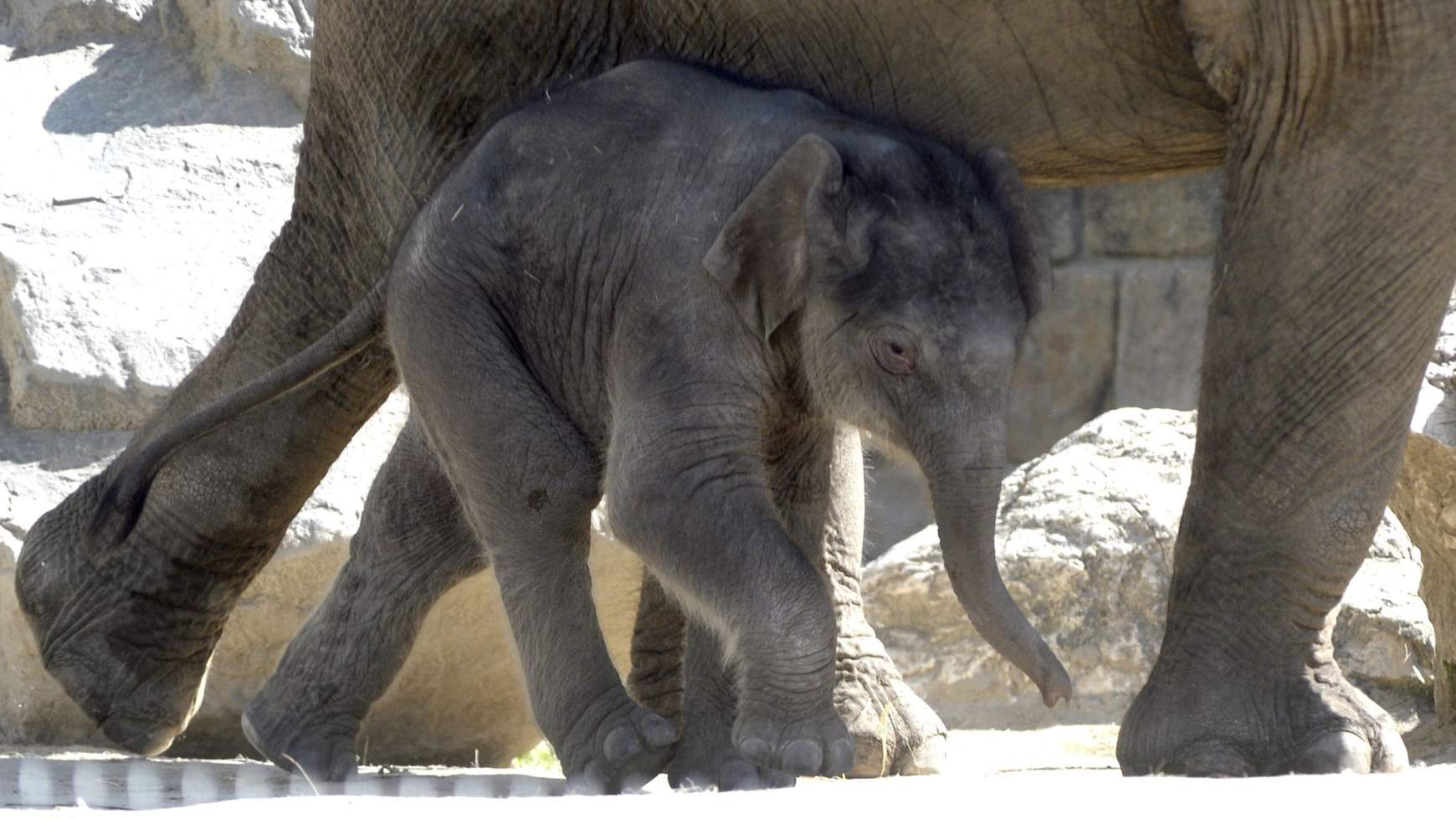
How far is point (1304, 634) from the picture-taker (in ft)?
11.6

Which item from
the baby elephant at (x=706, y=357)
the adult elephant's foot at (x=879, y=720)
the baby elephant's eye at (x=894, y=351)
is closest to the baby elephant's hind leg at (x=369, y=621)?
the baby elephant at (x=706, y=357)

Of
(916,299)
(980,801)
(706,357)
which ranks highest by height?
(916,299)

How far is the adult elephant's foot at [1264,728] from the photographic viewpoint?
3.48m

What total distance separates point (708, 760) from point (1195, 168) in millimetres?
1293

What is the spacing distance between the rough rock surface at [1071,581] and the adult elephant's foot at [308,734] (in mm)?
2209

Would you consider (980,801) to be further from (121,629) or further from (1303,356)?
(121,629)

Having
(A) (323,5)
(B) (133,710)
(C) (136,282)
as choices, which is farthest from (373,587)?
(C) (136,282)

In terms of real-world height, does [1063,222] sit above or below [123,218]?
below

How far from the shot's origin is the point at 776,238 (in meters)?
3.49

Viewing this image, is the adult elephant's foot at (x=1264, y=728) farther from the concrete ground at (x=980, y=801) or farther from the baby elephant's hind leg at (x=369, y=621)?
the baby elephant's hind leg at (x=369, y=621)

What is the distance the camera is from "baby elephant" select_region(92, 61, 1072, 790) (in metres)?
3.35

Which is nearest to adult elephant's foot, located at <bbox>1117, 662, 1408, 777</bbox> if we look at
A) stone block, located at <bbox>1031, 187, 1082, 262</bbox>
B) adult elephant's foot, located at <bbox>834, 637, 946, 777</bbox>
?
adult elephant's foot, located at <bbox>834, 637, 946, 777</bbox>

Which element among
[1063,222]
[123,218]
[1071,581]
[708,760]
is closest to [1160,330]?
[1063,222]

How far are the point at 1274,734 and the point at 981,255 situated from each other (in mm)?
840
